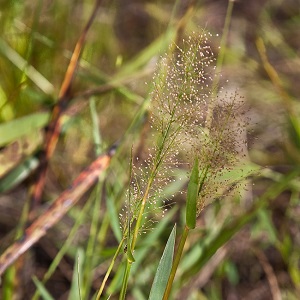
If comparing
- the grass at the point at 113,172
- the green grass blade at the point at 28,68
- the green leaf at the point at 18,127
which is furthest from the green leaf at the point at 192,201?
the green grass blade at the point at 28,68

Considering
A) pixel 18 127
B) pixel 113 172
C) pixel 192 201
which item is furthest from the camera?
pixel 113 172

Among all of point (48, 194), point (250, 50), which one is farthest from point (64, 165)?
point (250, 50)

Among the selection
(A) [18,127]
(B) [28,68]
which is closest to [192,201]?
(A) [18,127]

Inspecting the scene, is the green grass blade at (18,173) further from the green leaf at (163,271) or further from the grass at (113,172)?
the green leaf at (163,271)

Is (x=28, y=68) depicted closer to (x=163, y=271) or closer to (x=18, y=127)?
→ (x=18, y=127)

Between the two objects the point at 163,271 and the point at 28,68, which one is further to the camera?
the point at 28,68

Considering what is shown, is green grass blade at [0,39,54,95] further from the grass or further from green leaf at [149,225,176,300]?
green leaf at [149,225,176,300]

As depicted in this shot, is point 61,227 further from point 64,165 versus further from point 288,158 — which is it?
point 288,158
